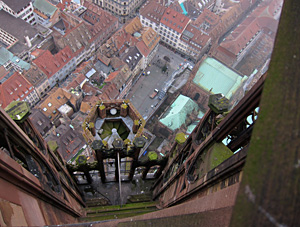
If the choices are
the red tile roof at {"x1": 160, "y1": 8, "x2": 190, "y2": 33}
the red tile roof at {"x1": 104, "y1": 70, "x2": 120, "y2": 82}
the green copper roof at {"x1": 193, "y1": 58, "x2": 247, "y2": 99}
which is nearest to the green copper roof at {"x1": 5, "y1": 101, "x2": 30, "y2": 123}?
the red tile roof at {"x1": 104, "y1": 70, "x2": 120, "y2": 82}

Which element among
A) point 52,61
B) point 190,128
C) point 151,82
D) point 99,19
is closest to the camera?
point 190,128

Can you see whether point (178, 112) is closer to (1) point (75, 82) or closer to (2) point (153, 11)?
(1) point (75, 82)

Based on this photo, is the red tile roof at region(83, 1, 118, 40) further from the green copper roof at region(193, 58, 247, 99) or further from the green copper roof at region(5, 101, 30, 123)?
the green copper roof at region(5, 101, 30, 123)

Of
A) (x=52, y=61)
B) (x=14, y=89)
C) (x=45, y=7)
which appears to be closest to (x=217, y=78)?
(x=52, y=61)

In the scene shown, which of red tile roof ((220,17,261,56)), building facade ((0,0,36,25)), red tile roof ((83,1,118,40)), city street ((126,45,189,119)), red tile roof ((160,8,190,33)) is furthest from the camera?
red tile roof ((83,1,118,40))

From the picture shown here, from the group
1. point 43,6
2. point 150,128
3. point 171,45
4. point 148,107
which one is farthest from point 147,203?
point 43,6

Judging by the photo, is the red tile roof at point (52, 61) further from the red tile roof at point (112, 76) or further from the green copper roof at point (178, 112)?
the green copper roof at point (178, 112)
